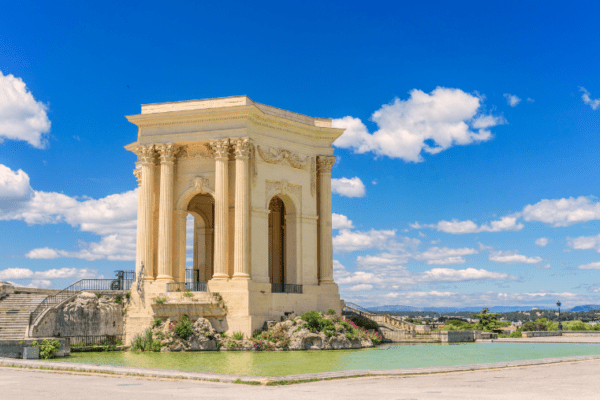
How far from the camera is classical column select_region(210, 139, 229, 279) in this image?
120 feet

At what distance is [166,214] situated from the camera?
37.8m

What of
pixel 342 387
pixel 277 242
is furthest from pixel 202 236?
pixel 342 387

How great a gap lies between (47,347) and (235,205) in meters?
13.6

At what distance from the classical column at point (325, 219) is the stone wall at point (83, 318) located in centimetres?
1268

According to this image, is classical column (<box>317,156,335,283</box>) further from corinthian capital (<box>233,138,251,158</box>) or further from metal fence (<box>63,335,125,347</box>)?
metal fence (<box>63,335,125,347</box>)

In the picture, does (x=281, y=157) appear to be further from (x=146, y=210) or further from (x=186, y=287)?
(x=186, y=287)

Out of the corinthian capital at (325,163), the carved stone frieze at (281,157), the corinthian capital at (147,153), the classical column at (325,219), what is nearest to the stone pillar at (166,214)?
the corinthian capital at (147,153)

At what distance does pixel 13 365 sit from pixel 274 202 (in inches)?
1058

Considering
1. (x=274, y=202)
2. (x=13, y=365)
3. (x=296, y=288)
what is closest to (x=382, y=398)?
(x=13, y=365)

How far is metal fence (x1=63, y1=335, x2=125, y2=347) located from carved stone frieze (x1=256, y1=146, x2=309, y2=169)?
13077 mm

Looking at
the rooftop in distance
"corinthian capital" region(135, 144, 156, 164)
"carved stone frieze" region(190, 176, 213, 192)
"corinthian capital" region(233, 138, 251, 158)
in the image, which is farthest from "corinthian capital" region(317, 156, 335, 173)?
"corinthian capital" region(135, 144, 156, 164)

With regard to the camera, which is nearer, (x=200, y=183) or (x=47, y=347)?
(x=47, y=347)

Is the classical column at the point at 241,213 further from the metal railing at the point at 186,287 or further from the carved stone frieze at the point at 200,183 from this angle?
the carved stone frieze at the point at 200,183

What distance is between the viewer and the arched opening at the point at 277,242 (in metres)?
44.4
